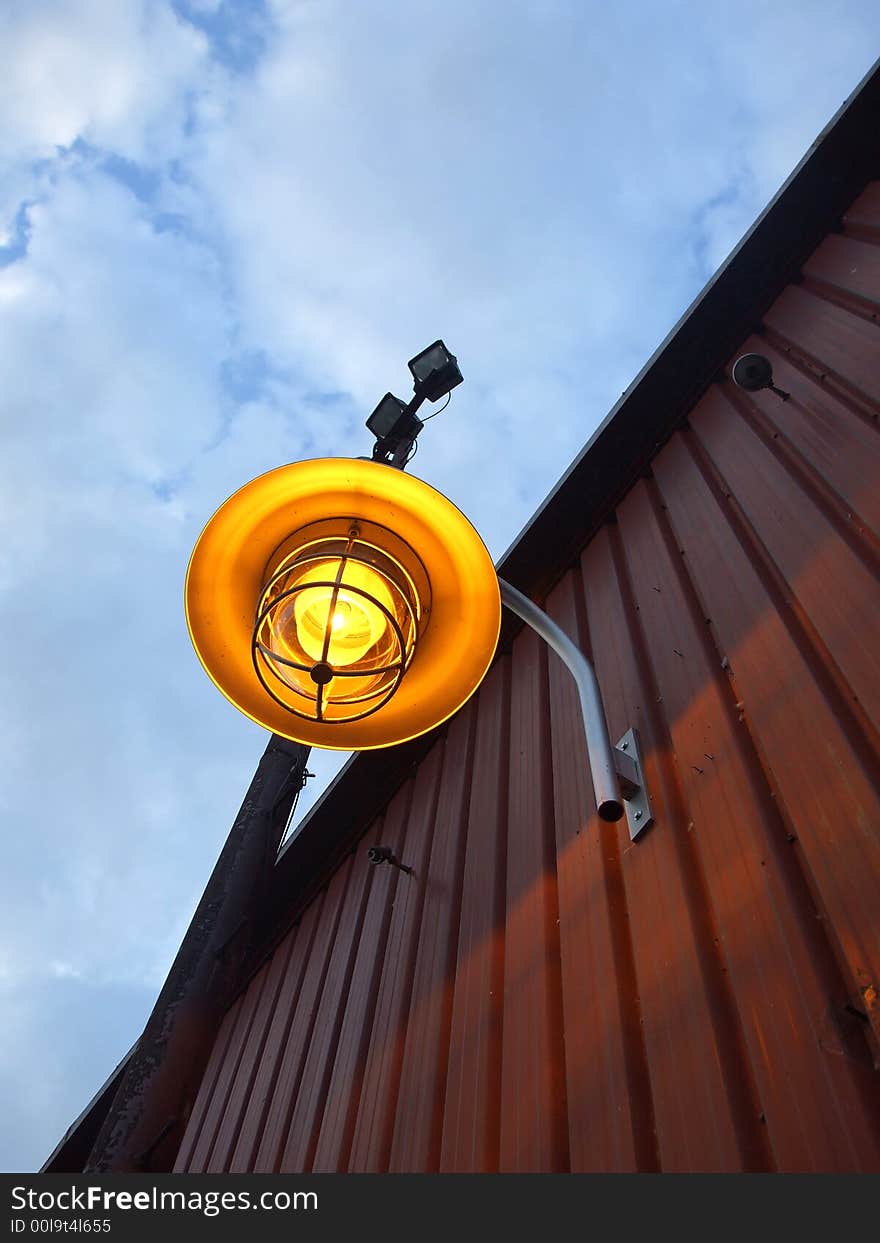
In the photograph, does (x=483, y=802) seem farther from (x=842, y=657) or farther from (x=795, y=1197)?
(x=795, y=1197)

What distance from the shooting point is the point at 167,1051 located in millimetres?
4371

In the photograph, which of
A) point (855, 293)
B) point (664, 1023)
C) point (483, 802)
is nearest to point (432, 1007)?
point (483, 802)

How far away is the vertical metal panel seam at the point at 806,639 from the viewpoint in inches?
74.2

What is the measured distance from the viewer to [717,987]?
184 centimetres

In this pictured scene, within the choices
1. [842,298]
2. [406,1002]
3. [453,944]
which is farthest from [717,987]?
[842,298]

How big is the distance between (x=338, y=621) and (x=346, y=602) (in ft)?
0.18

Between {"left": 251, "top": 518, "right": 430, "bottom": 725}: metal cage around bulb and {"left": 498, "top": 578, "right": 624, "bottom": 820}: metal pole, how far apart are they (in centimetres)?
42

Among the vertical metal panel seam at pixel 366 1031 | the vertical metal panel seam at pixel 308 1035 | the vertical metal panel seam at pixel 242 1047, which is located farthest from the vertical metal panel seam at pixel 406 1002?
the vertical metal panel seam at pixel 242 1047

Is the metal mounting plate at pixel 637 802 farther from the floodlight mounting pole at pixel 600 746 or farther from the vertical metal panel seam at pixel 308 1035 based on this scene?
the vertical metal panel seam at pixel 308 1035

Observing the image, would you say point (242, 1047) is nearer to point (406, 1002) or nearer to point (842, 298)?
point (406, 1002)

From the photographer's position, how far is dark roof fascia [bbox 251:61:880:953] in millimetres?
3596

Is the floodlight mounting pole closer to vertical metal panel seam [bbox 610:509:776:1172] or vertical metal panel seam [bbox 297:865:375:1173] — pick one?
vertical metal panel seam [bbox 610:509:776:1172]

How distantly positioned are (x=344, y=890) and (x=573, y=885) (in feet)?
8.42

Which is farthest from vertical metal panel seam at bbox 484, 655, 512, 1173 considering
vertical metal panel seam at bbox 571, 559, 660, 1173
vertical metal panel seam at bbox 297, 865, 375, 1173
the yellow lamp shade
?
vertical metal panel seam at bbox 297, 865, 375, 1173
